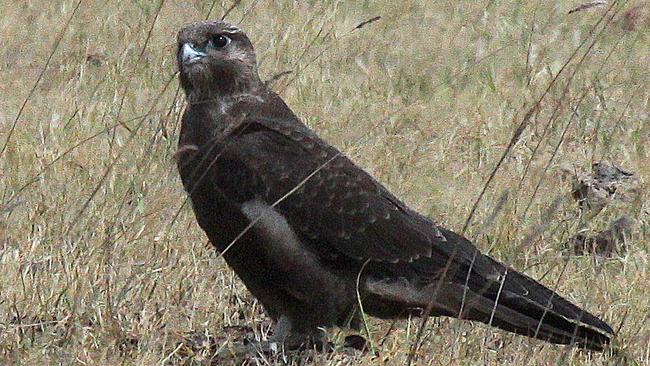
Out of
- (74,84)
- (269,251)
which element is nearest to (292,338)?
(269,251)

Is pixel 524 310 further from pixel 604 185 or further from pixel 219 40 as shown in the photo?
pixel 604 185

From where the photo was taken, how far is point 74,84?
22.3ft

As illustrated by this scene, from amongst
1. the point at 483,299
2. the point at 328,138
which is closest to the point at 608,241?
the point at 483,299

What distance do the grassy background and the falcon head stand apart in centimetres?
16

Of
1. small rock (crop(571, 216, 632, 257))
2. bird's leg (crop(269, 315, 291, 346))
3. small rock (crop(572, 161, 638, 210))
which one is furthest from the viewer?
small rock (crop(572, 161, 638, 210))

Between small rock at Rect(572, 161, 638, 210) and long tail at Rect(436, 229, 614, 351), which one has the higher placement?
long tail at Rect(436, 229, 614, 351)

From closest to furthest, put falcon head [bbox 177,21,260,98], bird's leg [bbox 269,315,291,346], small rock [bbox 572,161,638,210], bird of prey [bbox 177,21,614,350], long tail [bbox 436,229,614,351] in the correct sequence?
long tail [bbox 436,229,614,351] < bird of prey [bbox 177,21,614,350] < bird's leg [bbox 269,315,291,346] < falcon head [bbox 177,21,260,98] < small rock [bbox 572,161,638,210]

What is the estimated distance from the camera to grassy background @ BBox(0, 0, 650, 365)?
4.20m

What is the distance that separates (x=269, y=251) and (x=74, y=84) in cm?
285

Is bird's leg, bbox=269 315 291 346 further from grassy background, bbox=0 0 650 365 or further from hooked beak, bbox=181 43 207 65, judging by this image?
hooked beak, bbox=181 43 207 65

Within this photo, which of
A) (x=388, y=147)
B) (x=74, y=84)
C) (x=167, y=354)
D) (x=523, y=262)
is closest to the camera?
(x=167, y=354)

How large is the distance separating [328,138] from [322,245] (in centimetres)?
198

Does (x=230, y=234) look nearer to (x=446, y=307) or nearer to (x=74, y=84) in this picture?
(x=446, y=307)

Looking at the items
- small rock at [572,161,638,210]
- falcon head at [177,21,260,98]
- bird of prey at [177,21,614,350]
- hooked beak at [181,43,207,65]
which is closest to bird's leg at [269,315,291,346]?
bird of prey at [177,21,614,350]
